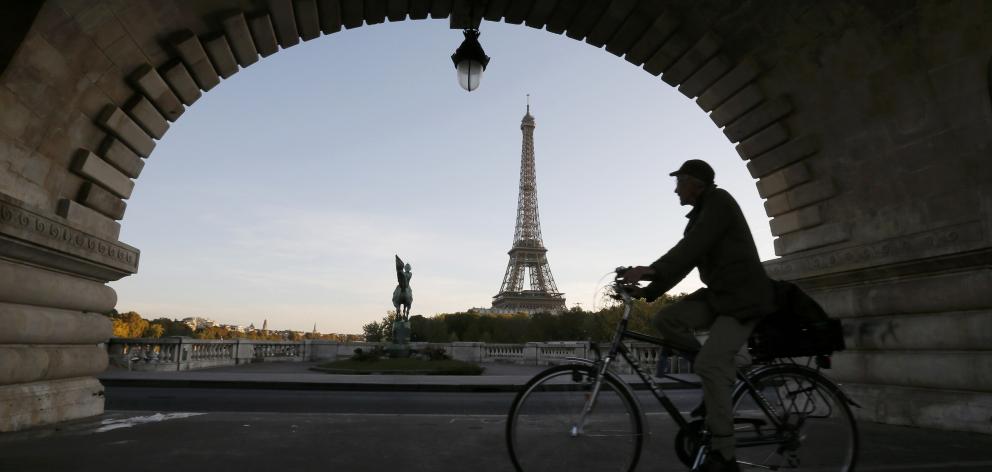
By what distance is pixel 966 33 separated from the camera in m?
6.05

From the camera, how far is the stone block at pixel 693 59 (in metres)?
7.91

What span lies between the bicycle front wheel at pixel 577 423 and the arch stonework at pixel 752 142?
466 cm

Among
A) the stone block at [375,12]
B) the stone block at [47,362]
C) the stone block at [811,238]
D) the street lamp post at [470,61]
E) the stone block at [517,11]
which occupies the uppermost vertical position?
the stone block at [517,11]

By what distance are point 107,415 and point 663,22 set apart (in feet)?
27.1

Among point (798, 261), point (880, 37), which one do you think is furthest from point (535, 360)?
point (880, 37)

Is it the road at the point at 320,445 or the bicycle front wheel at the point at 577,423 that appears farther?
the road at the point at 320,445

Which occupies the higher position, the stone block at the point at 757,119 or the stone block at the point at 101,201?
the stone block at the point at 757,119

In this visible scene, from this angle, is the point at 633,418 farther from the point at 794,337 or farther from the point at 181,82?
the point at 181,82

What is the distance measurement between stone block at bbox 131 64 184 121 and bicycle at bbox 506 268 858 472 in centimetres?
554

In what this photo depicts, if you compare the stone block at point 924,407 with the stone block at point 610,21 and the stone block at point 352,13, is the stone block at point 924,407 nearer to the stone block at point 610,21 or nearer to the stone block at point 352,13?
the stone block at point 610,21

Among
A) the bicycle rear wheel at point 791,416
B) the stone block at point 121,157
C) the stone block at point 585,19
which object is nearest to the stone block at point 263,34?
the stone block at point 121,157

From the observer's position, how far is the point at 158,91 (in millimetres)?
6730

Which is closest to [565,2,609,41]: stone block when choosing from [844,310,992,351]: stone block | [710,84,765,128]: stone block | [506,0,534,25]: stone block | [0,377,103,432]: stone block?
[506,0,534,25]: stone block

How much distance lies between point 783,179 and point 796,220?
58 centimetres
